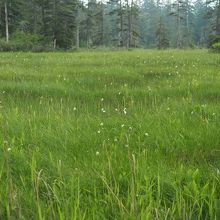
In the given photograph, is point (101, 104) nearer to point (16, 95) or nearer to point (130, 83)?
point (16, 95)

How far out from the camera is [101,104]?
277 inches

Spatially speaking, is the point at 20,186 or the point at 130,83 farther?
the point at 130,83

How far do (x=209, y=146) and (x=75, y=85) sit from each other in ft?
18.1

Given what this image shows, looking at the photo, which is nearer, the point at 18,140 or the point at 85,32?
the point at 18,140

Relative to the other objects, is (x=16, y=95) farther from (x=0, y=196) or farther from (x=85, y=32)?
(x=85, y=32)

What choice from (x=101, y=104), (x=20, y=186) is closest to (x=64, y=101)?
(x=101, y=104)

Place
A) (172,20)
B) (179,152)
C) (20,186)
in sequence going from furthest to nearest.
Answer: (172,20) < (179,152) < (20,186)

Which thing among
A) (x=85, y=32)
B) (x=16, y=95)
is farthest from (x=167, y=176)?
(x=85, y=32)

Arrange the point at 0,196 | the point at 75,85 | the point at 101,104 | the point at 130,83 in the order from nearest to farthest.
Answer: the point at 0,196 → the point at 101,104 → the point at 75,85 → the point at 130,83

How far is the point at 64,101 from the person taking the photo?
7332 millimetres

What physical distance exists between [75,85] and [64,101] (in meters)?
1.81

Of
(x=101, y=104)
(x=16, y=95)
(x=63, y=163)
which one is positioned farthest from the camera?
(x=16, y=95)

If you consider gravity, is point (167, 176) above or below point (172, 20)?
below

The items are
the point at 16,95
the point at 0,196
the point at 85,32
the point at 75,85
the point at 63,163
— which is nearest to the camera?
the point at 0,196
